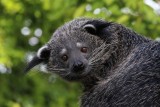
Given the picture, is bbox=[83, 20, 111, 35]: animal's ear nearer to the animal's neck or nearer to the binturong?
the binturong

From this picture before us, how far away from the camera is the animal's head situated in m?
6.09

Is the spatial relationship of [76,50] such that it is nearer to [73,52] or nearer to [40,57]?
[73,52]

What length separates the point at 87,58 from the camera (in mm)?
6215

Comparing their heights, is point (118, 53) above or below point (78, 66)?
below

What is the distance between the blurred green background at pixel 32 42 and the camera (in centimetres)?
811

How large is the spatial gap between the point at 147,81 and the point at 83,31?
1287 mm

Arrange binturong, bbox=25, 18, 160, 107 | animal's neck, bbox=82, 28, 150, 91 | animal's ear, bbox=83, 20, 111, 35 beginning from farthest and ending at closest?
animal's ear, bbox=83, 20, 111, 35 < animal's neck, bbox=82, 28, 150, 91 < binturong, bbox=25, 18, 160, 107

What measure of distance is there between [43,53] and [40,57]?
49mm

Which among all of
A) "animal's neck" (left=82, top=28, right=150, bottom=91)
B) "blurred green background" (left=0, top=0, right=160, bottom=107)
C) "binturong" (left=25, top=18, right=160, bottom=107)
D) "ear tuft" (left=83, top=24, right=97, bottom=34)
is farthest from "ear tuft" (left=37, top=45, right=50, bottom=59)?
"blurred green background" (left=0, top=0, right=160, bottom=107)

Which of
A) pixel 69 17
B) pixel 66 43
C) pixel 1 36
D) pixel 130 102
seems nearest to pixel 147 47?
pixel 130 102

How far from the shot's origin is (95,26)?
20.3 feet

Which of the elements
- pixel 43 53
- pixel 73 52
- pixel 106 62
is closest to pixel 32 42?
pixel 43 53

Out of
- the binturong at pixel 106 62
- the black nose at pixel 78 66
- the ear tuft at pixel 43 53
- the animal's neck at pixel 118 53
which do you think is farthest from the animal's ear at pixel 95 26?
the ear tuft at pixel 43 53

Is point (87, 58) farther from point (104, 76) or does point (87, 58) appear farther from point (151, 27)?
point (151, 27)
